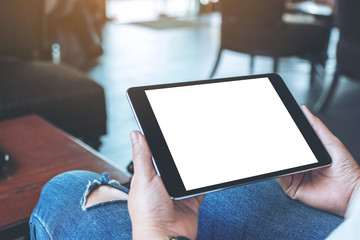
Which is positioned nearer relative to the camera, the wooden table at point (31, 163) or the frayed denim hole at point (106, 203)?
the frayed denim hole at point (106, 203)

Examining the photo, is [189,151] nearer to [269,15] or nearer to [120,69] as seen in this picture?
[269,15]

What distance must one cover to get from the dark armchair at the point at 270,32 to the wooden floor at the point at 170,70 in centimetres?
32

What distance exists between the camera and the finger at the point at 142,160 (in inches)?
18.1

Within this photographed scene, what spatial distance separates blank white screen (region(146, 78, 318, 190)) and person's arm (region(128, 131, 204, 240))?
4 cm

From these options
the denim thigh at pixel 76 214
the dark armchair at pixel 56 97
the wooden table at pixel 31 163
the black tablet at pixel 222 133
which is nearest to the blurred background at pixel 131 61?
the dark armchair at pixel 56 97

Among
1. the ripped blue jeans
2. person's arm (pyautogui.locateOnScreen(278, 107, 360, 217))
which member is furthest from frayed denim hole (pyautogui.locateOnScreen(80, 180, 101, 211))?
person's arm (pyautogui.locateOnScreen(278, 107, 360, 217))

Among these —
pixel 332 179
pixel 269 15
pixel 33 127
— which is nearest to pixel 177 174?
pixel 332 179

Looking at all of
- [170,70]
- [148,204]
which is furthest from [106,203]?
[170,70]

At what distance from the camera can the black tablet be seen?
0.50m

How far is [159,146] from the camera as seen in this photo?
500mm

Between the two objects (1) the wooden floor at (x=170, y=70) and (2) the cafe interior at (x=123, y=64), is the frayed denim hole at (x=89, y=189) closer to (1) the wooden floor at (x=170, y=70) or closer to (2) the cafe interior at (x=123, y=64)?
(2) the cafe interior at (x=123, y=64)

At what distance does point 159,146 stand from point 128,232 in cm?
14

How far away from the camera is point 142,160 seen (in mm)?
461

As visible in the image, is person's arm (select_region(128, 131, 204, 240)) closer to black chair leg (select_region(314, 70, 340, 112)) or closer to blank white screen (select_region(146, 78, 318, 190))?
blank white screen (select_region(146, 78, 318, 190))
